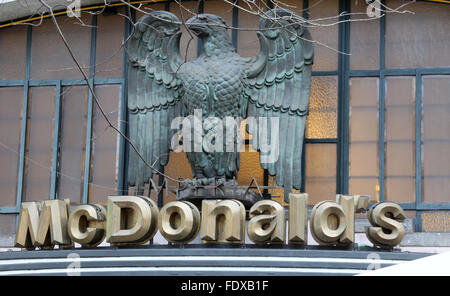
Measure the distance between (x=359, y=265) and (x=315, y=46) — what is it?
5.28 metres

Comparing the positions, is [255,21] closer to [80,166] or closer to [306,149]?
[306,149]

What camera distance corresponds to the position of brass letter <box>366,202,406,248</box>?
50.5 feet

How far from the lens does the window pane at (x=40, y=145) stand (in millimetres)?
19328

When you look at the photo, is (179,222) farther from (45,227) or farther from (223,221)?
(45,227)

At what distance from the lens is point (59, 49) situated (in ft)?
65.1

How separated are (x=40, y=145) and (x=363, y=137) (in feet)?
18.8

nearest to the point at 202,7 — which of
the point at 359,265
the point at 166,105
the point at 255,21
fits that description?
the point at 255,21

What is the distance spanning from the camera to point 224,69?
17.1m

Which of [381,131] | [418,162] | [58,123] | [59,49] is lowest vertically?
[418,162]

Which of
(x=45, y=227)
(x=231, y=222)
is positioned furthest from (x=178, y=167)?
(x=231, y=222)

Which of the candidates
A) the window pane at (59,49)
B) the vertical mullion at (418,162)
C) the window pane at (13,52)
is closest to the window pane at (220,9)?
the window pane at (59,49)

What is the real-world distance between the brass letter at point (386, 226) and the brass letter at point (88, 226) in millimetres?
3906

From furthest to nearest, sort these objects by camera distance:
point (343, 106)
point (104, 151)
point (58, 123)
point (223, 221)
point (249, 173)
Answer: point (58, 123) < point (104, 151) < point (343, 106) < point (249, 173) < point (223, 221)
